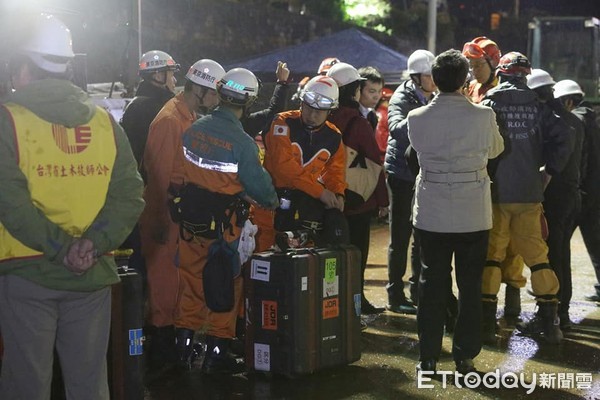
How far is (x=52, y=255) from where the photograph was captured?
13.2 feet

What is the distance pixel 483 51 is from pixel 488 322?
7.72ft

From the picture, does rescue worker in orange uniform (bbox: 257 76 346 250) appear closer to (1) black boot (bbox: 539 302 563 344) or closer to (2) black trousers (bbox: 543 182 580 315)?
(1) black boot (bbox: 539 302 563 344)

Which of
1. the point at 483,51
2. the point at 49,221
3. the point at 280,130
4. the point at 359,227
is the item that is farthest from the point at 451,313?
the point at 49,221

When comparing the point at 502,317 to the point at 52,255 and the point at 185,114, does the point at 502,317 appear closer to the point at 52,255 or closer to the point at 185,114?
the point at 185,114

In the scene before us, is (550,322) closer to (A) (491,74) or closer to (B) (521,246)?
(B) (521,246)

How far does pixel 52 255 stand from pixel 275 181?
3223 millimetres

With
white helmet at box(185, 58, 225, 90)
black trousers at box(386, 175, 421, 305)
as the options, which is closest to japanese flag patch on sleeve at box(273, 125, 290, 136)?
white helmet at box(185, 58, 225, 90)

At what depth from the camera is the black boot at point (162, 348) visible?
21.6ft

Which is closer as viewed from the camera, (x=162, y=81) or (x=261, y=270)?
(x=261, y=270)

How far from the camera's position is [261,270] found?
6.38 meters

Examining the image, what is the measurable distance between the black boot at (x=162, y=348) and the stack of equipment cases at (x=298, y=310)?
21.3 inches

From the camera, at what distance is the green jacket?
3934mm

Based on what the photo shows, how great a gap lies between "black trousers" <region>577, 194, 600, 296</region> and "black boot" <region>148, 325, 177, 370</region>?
409cm

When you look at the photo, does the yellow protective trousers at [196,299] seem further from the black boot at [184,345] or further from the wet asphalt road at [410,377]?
the wet asphalt road at [410,377]
